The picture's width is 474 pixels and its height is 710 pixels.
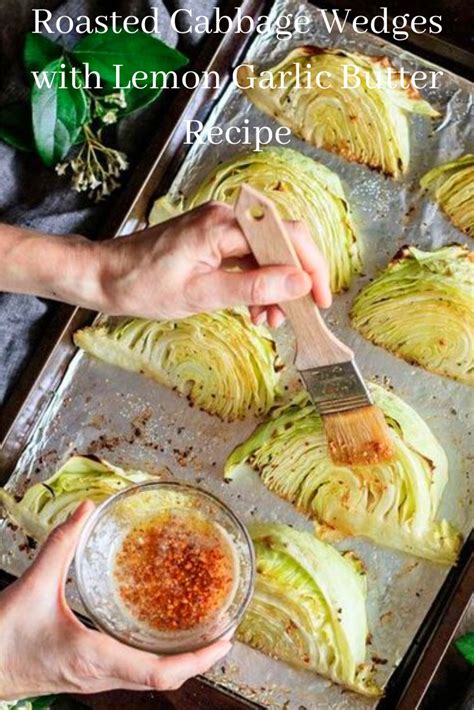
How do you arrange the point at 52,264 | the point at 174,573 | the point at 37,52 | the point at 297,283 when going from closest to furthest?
the point at 297,283 → the point at 174,573 → the point at 52,264 → the point at 37,52

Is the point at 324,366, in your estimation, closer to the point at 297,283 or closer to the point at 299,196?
the point at 297,283

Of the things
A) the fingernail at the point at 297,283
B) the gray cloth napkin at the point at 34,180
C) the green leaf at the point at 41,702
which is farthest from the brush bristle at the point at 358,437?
the green leaf at the point at 41,702

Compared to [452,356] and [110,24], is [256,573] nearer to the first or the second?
[452,356]

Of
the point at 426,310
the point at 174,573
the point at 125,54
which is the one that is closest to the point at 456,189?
the point at 426,310

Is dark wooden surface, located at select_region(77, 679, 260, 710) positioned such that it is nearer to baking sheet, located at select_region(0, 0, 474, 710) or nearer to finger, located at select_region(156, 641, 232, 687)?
baking sheet, located at select_region(0, 0, 474, 710)

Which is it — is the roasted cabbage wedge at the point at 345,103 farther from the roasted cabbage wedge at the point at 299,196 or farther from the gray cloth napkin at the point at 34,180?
the gray cloth napkin at the point at 34,180

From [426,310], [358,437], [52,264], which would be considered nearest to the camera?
[52,264]
